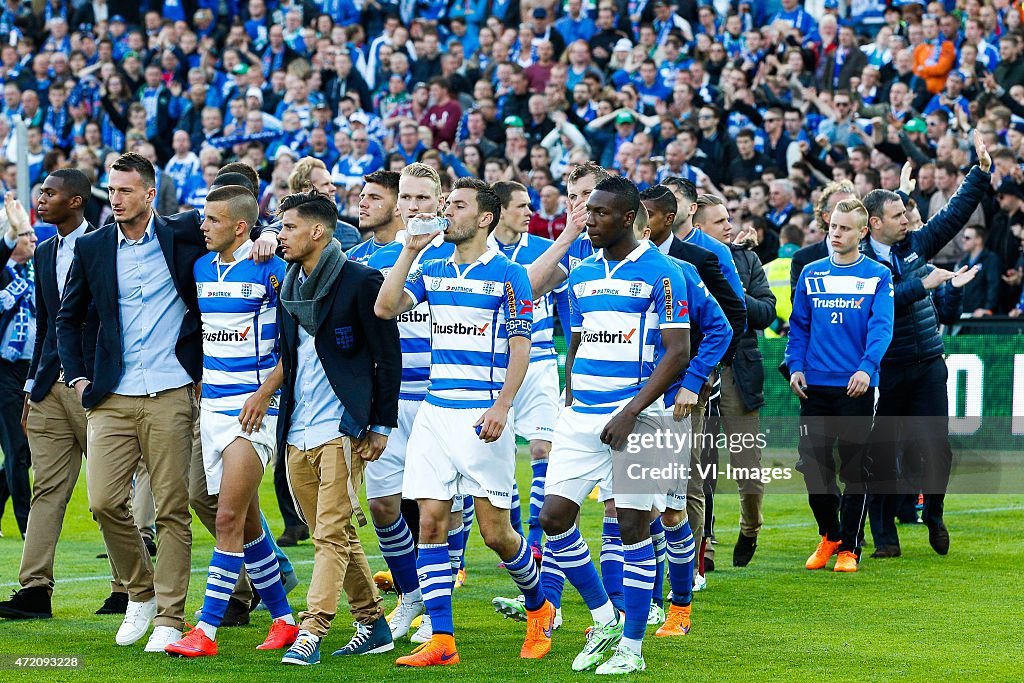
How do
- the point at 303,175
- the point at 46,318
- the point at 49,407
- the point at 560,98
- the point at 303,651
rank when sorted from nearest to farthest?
1. the point at 303,651
2. the point at 46,318
3. the point at 49,407
4. the point at 303,175
5. the point at 560,98

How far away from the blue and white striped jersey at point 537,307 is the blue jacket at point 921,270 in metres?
2.64

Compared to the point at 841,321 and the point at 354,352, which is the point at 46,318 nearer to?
the point at 354,352

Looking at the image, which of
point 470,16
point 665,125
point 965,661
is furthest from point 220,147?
point 965,661

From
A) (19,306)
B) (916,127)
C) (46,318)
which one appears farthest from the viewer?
(916,127)

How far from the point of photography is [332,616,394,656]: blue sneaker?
24.6 feet

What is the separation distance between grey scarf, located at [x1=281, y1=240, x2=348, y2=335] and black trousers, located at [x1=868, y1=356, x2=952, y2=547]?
4.63 metres

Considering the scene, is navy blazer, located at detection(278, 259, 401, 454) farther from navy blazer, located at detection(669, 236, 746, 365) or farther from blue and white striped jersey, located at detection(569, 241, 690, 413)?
navy blazer, located at detection(669, 236, 746, 365)

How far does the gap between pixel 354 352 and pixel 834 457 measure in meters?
4.30

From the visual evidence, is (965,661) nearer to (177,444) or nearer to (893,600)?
(893,600)

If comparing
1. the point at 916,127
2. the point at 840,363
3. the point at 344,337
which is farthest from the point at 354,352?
the point at 916,127

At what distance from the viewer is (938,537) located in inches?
419

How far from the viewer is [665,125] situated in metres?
18.4

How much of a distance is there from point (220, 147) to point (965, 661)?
16.6 m

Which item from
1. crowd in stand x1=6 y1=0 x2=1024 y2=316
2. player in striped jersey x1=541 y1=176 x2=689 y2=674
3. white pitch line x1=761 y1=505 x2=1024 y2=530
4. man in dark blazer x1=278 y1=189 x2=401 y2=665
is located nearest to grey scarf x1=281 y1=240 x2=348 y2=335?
man in dark blazer x1=278 y1=189 x2=401 y2=665
